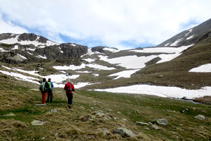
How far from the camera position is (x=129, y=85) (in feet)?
152

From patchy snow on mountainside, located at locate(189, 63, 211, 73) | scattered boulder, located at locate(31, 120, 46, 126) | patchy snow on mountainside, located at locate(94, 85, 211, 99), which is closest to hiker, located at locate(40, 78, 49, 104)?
scattered boulder, located at locate(31, 120, 46, 126)

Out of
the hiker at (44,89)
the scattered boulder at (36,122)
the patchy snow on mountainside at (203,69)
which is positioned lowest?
the scattered boulder at (36,122)

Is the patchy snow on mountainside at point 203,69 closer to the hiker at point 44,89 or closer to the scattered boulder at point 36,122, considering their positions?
the hiker at point 44,89

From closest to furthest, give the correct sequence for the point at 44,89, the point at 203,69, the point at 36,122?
the point at 36,122 → the point at 44,89 → the point at 203,69

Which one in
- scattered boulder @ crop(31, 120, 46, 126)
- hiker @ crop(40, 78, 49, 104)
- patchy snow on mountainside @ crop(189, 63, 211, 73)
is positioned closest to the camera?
scattered boulder @ crop(31, 120, 46, 126)

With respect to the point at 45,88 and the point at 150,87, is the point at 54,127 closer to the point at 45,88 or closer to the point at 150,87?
the point at 45,88

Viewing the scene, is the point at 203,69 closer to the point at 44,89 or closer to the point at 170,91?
the point at 170,91

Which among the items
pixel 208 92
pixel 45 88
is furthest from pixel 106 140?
pixel 208 92

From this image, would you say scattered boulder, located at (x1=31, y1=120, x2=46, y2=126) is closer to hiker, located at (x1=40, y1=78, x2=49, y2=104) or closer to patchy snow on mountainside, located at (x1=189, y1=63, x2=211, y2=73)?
hiker, located at (x1=40, y1=78, x2=49, y2=104)

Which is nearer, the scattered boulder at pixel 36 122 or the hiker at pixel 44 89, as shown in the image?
the scattered boulder at pixel 36 122

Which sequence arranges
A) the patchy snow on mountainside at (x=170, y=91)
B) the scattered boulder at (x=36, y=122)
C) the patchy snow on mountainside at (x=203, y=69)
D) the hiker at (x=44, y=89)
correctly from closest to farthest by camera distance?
the scattered boulder at (x=36, y=122), the hiker at (x=44, y=89), the patchy snow on mountainside at (x=170, y=91), the patchy snow on mountainside at (x=203, y=69)

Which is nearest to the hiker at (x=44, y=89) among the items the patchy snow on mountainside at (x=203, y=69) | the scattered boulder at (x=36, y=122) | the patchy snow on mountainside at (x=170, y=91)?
the scattered boulder at (x=36, y=122)

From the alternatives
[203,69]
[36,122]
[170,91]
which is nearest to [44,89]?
[36,122]

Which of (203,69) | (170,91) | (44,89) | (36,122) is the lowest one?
(36,122)
